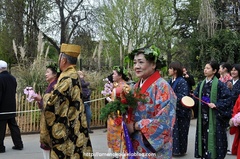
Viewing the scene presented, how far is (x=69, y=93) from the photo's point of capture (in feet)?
10.8

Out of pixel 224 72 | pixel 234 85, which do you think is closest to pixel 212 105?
pixel 234 85

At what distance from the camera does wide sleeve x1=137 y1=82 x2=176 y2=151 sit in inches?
105

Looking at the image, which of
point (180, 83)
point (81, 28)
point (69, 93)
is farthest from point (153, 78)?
point (81, 28)

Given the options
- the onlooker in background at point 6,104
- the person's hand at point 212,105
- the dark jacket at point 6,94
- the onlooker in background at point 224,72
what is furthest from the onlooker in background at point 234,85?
the dark jacket at point 6,94

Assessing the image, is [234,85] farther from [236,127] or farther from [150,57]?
[150,57]

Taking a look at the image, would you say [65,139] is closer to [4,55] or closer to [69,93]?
[69,93]

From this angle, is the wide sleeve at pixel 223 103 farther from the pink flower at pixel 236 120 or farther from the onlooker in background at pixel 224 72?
the onlooker in background at pixel 224 72

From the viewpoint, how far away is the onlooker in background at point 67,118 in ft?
10.7

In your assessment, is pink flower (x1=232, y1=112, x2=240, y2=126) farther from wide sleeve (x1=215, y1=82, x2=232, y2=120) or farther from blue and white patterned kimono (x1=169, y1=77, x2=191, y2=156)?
blue and white patterned kimono (x1=169, y1=77, x2=191, y2=156)

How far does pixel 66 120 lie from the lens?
10.8 feet

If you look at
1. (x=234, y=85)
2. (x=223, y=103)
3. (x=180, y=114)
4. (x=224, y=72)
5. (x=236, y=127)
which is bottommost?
(x=180, y=114)

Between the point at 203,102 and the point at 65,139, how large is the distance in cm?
237

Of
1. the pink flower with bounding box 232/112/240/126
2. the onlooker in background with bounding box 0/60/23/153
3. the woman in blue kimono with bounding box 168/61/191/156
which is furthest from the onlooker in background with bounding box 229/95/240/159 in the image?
the onlooker in background with bounding box 0/60/23/153

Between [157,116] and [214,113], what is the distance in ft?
7.57
